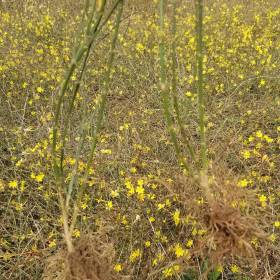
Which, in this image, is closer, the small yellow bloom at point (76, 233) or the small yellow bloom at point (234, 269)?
the small yellow bloom at point (234, 269)

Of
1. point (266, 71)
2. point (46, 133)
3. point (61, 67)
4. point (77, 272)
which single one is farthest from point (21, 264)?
point (266, 71)

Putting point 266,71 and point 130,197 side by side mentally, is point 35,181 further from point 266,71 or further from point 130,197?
point 266,71

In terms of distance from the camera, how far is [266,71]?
367cm

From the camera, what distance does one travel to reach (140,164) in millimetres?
2477

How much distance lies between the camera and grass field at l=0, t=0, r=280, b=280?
4.28 ft

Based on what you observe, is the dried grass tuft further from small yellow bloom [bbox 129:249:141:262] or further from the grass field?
small yellow bloom [bbox 129:249:141:262]

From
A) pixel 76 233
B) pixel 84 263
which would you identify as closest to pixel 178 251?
pixel 76 233

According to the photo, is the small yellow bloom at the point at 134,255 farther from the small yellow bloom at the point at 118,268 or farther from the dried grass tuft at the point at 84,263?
the dried grass tuft at the point at 84,263

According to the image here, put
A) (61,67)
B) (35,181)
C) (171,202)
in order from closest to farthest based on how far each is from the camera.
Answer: (171,202) < (35,181) < (61,67)

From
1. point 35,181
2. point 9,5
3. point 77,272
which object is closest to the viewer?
point 77,272

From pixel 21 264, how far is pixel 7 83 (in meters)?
2.09

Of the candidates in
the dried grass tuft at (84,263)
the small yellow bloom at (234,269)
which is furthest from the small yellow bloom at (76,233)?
the small yellow bloom at (234,269)

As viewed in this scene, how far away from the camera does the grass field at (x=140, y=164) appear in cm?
130

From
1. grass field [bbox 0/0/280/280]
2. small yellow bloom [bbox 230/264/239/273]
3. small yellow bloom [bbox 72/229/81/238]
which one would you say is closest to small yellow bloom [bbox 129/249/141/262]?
grass field [bbox 0/0/280/280]
